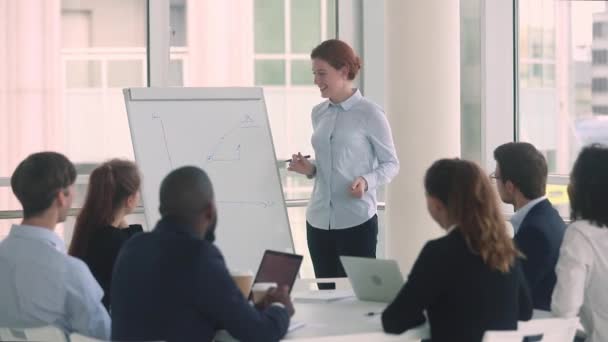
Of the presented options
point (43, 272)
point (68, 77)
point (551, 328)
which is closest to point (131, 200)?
point (43, 272)

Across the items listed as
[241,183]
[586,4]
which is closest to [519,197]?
[241,183]

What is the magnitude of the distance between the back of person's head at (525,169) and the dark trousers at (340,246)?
1.06 metres

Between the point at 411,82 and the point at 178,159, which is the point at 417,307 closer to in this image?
the point at 178,159

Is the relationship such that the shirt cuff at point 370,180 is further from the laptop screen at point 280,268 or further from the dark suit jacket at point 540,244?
the laptop screen at point 280,268

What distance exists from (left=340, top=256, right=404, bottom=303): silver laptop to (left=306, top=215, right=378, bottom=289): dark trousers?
969 millimetres

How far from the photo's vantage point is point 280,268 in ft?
11.0

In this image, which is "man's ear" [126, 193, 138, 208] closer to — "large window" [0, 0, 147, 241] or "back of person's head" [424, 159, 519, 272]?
"back of person's head" [424, 159, 519, 272]

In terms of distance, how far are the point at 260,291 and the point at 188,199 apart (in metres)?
0.48

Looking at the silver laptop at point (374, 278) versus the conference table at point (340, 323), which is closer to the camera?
the conference table at point (340, 323)

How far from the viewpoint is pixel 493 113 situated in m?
6.68

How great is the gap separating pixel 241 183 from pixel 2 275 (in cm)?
185

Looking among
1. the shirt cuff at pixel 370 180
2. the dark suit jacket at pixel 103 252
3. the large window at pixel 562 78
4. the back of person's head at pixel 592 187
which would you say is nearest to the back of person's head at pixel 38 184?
the dark suit jacket at pixel 103 252

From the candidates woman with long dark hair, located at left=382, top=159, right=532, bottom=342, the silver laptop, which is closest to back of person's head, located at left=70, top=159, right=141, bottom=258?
the silver laptop

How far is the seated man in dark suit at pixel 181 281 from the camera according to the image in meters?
2.70
